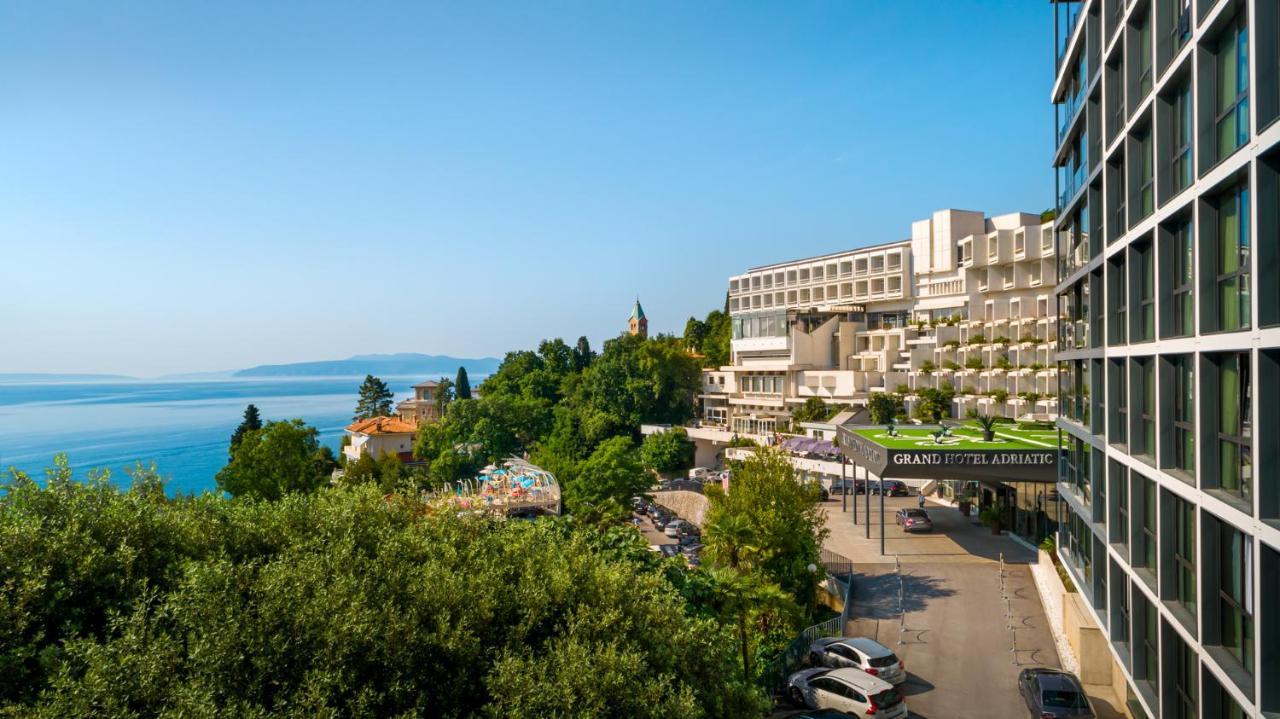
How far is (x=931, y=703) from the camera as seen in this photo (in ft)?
67.4

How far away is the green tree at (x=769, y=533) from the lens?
28.8 metres

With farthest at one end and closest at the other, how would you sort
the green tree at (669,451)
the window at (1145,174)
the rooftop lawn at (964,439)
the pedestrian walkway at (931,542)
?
the green tree at (669,451) → the pedestrian walkway at (931,542) → the rooftop lawn at (964,439) → the window at (1145,174)

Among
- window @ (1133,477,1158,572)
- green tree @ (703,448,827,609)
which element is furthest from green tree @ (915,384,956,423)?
window @ (1133,477,1158,572)

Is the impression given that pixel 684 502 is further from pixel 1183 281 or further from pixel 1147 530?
pixel 1183 281

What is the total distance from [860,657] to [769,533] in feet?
25.6

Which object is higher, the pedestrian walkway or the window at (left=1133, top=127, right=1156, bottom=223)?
the window at (left=1133, top=127, right=1156, bottom=223)

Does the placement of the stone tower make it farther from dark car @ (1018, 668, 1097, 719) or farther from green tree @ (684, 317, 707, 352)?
dark car @ (1018, 668, 1097, 719)

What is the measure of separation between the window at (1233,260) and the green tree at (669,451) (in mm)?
62127

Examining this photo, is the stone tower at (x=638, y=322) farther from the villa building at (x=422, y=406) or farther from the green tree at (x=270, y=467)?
the green tree at (x=270, y=467)

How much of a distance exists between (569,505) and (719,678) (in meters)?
37.2

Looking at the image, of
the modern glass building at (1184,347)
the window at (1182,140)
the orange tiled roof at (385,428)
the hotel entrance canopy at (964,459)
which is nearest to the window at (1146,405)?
the modern glass building at (1184,347)

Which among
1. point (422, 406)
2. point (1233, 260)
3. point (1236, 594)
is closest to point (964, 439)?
point (1236, 594)

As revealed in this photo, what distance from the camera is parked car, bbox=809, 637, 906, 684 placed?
21.3 meters

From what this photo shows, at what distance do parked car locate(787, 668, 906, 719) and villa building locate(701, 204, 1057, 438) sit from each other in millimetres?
40612
